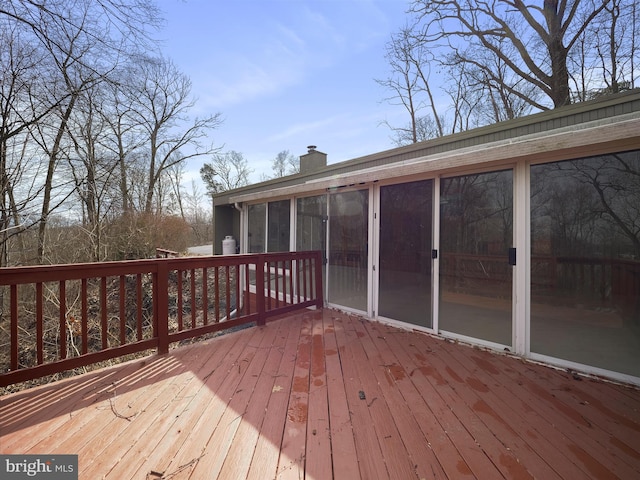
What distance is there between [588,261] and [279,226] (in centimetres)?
412

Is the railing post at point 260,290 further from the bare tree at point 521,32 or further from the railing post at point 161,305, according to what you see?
the bare tree at point 521,32

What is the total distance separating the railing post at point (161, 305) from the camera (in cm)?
265

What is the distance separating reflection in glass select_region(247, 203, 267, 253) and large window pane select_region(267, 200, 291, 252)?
0.23 metres

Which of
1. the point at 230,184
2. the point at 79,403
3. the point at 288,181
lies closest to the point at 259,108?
the point at 288,181

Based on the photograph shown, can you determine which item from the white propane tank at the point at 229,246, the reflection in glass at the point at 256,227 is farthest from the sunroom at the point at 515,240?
the white propane tank at the point at 229,246

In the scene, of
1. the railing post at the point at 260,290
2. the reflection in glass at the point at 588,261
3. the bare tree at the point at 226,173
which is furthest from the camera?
the bare tree at the point at 226,173

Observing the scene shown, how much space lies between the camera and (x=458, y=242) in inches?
117

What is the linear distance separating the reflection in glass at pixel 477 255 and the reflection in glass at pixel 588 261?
0.74ft

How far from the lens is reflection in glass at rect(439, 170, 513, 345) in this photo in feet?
8.92

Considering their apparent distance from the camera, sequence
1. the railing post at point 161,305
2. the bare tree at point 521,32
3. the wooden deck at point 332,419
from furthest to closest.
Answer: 1. the bare tree at point 521,32
2. the railing post at point 161,305
3. the wooden deck at point 332,419

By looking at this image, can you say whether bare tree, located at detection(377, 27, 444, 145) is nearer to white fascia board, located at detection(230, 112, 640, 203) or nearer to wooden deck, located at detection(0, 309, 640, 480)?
white fascia board, located at detection(230, 112, 640, 203)

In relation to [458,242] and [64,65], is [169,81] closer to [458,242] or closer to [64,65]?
[64,65]

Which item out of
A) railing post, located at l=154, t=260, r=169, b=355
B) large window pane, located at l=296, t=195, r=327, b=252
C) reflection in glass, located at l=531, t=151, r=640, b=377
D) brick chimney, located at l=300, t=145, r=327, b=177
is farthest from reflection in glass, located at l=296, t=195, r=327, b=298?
brick chimney, located at l=300, t=145, r=327, b=177

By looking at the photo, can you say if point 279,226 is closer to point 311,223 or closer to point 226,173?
point 311,223
